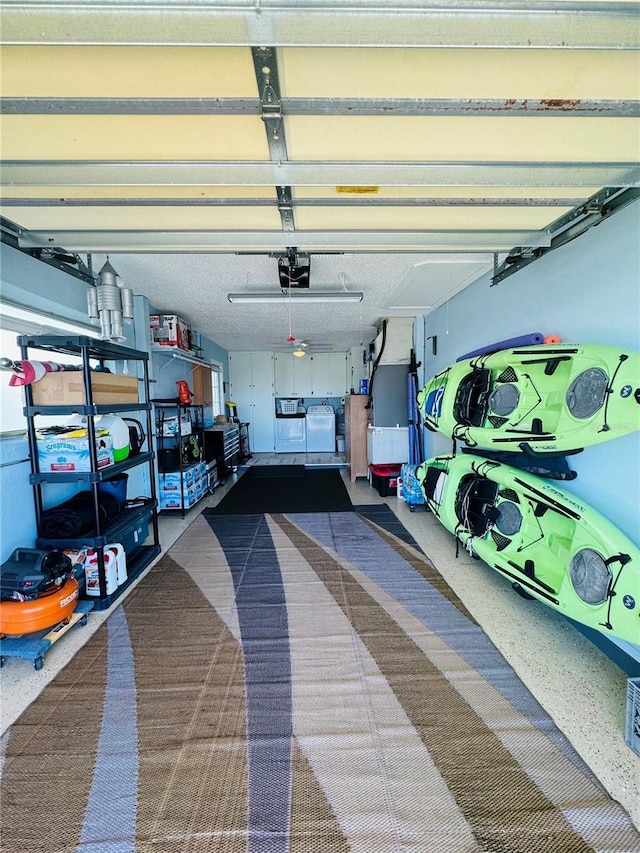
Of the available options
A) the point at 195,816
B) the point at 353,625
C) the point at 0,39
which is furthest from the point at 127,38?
the point at 353,625

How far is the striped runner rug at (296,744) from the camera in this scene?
967 millimetres

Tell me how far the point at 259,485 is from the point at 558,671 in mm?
4226

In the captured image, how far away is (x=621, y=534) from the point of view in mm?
1501

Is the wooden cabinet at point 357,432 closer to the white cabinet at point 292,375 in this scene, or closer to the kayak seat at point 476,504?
the white cabinet at point 292,375

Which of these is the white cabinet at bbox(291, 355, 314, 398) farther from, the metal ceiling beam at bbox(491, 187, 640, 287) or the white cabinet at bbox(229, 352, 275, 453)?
the metal ceiling beam at bbox(491, 187, 640, 287)

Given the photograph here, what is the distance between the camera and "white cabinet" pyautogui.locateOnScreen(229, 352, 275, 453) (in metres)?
7.45

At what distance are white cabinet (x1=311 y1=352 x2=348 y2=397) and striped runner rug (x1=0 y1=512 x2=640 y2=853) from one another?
5966 mm

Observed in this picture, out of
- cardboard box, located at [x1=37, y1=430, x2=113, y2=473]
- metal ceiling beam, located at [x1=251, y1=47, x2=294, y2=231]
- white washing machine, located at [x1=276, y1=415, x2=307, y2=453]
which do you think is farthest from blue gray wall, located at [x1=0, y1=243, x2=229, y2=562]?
white washing machine, located at [x1=276, y1=415, x2=307, y2=453]

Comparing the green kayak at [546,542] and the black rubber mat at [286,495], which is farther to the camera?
the black rubber mat at [286,495]

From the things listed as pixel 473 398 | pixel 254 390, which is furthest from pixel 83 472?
pixel 254 390

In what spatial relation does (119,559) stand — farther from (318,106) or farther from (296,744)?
(318,106)

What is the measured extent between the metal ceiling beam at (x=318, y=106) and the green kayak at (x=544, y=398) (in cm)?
103

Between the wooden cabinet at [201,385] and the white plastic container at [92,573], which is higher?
the wooden cabinet at [201,385]

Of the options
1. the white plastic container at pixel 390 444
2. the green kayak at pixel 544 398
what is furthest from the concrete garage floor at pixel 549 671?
the white plastic container at pixel 390 444
